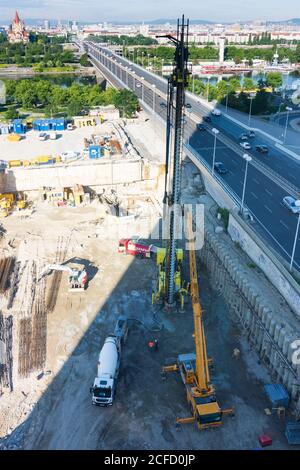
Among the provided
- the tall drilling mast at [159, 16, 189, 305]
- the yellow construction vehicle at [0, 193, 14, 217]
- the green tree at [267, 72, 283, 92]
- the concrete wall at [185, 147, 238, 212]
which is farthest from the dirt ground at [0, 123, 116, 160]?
the green tree at [267, 72, 283, 92]

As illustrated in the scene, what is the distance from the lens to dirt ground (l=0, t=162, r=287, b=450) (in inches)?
1019

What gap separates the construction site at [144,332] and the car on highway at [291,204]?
6228 mm

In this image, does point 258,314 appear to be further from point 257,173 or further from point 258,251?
point 257,173

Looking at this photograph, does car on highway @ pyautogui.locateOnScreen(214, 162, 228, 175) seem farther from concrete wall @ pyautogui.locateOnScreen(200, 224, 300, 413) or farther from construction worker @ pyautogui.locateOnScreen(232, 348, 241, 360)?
construction worker @ pyautogui.locateOnScreen(232, 348, 241, 360)

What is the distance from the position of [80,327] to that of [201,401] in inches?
498

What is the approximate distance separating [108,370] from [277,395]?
11358 mm

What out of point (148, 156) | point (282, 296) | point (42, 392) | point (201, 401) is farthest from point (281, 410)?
point (148, 156)

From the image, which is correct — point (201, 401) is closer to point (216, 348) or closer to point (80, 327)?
point (216, 348)

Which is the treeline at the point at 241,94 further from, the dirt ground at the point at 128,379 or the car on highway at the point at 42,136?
the dirt ground at the point at 128,379

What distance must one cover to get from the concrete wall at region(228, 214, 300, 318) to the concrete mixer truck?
13.0m

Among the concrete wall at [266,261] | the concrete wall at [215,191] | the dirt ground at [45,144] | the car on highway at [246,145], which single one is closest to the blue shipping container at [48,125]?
the dirt ground at [45,144]

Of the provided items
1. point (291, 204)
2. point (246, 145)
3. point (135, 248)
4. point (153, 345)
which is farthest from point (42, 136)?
point (153, 345)

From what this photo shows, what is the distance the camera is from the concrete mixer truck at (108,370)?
27.3 m

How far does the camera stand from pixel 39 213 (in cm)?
5400
